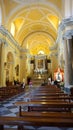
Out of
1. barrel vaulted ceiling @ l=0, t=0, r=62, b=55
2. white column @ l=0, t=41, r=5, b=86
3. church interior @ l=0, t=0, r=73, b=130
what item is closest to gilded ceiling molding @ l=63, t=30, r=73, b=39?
church interior @ l=0, t=0, r=73, b=130

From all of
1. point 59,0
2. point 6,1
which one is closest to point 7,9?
point 6,1

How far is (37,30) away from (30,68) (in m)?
8.34

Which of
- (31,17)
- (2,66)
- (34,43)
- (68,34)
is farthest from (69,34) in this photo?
(34,43)

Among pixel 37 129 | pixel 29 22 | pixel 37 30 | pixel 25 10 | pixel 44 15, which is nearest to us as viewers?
pixel 37 129

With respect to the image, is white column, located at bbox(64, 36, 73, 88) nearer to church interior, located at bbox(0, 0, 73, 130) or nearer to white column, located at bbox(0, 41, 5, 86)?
church interior, located at bbox(0, 0, 73, 130)

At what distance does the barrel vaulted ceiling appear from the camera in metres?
15.9

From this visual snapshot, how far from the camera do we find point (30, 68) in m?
30.7

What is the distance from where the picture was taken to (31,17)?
19547 millimetres

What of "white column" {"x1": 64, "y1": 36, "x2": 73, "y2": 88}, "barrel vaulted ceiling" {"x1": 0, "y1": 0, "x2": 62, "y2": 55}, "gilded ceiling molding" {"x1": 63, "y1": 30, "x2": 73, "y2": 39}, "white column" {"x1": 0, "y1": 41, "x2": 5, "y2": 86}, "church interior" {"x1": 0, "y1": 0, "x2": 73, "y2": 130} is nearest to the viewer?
"church interior" {"x1": 0, "y1": 0, "x2": 73, "y2": 130}

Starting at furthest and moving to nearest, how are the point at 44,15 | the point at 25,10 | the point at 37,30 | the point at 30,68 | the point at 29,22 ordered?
the point at 30,68 → the point at 37,30 → the point at 29,22 → the point at 44,15 → the point at 25,10

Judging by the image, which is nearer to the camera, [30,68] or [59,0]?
[59,0]

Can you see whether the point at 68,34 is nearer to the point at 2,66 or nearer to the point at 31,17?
the point at 2,66

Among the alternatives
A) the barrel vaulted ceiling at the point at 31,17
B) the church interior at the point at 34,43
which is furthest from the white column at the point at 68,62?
the barrel vaulted ceiling at the point at 31,17

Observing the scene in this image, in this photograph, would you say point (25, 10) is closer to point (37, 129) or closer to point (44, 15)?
point (44, 15)
